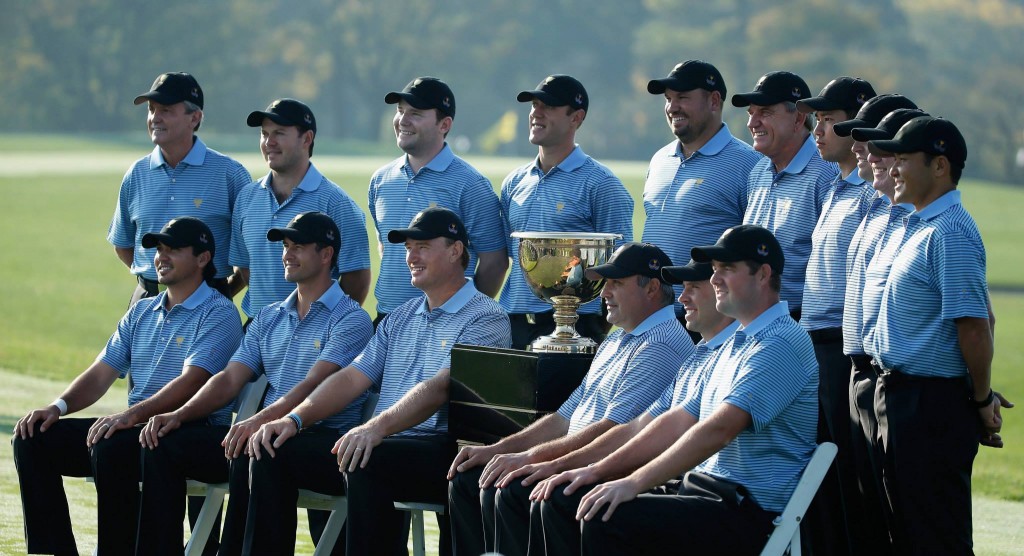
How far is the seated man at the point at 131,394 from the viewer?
18.6ft

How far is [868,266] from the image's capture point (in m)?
4.73

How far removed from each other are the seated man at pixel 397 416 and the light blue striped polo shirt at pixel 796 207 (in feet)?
3.36

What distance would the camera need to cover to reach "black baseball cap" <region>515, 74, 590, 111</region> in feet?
19.9

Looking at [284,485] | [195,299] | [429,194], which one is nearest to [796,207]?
[429,194]

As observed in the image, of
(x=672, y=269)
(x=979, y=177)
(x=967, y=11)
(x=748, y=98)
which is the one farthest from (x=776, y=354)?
(x=967, y=11)

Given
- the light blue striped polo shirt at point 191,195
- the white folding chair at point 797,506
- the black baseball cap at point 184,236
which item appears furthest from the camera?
the light blue striped polo shirt at point 191,195

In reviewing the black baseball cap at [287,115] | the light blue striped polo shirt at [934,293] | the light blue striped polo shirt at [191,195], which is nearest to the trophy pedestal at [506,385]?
the light blue striped polo shirt at [934,293]

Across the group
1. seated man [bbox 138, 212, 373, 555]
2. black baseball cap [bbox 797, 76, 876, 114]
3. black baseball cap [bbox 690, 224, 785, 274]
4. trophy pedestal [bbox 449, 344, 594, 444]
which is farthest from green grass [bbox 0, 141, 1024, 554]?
black baseball cap [bbox 690, 224, 785, 274]

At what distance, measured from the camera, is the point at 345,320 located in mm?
5852

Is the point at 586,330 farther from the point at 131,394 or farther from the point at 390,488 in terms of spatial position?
the point at 131,394

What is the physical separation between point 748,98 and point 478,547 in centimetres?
192

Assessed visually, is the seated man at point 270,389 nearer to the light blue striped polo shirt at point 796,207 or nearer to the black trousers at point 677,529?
the black trousers at point 677,529

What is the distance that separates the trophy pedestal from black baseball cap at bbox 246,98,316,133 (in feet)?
5.39

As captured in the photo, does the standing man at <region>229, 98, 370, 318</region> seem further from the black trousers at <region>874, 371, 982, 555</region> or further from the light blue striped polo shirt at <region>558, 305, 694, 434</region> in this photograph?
the black trousers at <region>874, 371, 982, 555</region>
